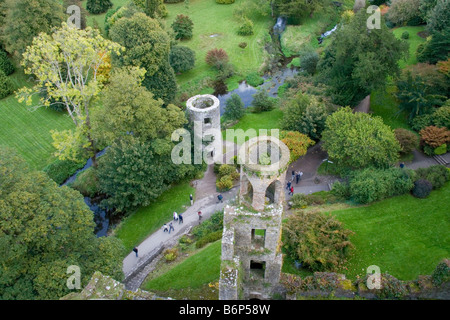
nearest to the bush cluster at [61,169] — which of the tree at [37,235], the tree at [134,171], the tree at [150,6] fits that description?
the tree at [134,171]

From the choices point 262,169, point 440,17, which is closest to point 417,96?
point 440,17

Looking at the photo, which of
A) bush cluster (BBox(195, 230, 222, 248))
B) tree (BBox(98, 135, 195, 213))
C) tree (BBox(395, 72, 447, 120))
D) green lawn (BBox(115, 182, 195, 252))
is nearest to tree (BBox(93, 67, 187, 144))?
tree (BBox(98, 135, 195, 213))

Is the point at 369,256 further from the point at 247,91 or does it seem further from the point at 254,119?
the point at 247,91

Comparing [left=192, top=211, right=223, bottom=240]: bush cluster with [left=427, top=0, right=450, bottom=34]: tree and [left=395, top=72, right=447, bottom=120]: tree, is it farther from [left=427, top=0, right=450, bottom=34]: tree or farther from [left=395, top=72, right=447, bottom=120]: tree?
[left=427, top=0, right=450, bottom=34]: tree

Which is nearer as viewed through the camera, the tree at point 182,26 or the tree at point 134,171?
the tree at point 134,171

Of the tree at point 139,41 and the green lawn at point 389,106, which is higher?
the tree at point 139,41

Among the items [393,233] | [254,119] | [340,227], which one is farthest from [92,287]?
[254,119]

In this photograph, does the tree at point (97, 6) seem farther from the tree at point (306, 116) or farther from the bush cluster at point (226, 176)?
the bush cluster at point (226, 176)

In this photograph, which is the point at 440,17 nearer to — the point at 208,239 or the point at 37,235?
the point at 208,239
